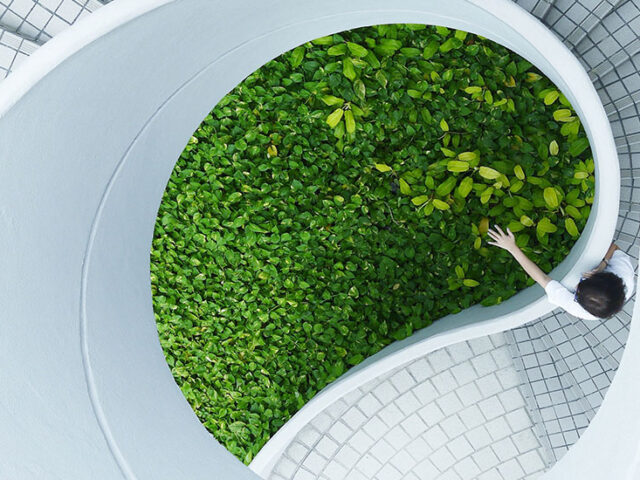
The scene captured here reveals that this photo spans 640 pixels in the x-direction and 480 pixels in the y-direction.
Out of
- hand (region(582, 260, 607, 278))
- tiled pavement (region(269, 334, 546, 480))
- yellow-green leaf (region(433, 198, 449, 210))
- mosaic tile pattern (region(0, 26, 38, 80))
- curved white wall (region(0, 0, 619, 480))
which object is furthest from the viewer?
tiled pavement (region(269, 334, 546, 480))

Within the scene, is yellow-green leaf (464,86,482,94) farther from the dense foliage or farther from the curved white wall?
the curved white wall

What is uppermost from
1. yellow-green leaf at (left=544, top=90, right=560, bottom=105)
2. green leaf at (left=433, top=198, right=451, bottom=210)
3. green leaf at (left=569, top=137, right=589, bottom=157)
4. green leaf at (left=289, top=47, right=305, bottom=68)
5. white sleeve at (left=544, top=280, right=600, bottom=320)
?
green leaf at (left=289, top=47, right=305, bottom=68)

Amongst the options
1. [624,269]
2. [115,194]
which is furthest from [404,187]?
[115,194]

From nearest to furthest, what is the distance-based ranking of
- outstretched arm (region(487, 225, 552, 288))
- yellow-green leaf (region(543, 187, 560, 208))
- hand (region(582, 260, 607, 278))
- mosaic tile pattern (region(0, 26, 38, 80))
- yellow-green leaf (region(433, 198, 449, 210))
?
mosaic tile pattern (region(0, 26, 38, 80)) < hand (region(582, 260, 607, 278)) < outstretched arm (region(487, 225, 552, 288)) < yellow-green leaf (region(543, 187, 560, 208)) < yellow-green leaf (region(433, 198, 449, 210))

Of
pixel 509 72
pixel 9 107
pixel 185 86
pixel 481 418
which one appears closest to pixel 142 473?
pixel 9 107

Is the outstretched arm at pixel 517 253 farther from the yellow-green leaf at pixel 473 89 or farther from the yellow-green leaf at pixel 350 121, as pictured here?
the yellow-green leaf at pixel 350 121

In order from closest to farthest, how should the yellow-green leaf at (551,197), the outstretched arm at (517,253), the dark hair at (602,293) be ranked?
the dark hair at (602,293)
the outstretched arm at (517,253)
the yellow-green leaf at (551,197)

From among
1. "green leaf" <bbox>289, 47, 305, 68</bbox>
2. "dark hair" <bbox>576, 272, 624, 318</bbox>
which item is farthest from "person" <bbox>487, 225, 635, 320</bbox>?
"green leaf" <bbox>289, 47, 305, 68</bbox>

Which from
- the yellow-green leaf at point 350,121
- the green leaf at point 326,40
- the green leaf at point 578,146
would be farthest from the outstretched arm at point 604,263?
the green leaf at point 326,40
